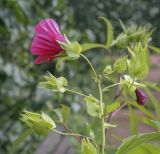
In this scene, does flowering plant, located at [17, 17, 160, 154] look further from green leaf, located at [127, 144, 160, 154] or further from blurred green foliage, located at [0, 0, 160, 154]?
blurred green foliage, located at [0, 0, 160, 154]

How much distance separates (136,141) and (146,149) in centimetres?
3

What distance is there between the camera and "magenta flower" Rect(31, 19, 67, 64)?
1.59ft

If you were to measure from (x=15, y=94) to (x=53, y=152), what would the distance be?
0.30m

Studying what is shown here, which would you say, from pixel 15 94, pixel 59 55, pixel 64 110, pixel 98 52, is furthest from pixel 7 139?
pixel 98 52

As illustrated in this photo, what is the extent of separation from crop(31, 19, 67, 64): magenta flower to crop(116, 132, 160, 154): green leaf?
0.39ft

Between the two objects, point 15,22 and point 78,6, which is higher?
point 15,22

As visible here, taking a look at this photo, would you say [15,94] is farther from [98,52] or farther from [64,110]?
[98,52]

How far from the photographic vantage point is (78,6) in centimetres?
262

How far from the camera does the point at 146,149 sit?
0.47 metres

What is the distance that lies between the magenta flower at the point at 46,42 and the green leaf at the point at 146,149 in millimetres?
126

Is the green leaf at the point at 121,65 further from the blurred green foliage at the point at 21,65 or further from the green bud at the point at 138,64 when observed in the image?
the blurred green foliage at the point at 21,65

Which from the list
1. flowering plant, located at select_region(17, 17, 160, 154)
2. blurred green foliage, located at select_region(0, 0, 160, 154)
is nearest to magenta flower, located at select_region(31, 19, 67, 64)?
flowering plant, located at select_region(17, 17, 160, 154)

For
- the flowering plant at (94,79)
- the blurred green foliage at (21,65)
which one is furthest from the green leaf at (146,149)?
the blurred green foliage at (21,65)

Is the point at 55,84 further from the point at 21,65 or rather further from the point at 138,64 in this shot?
the point at 21,65
